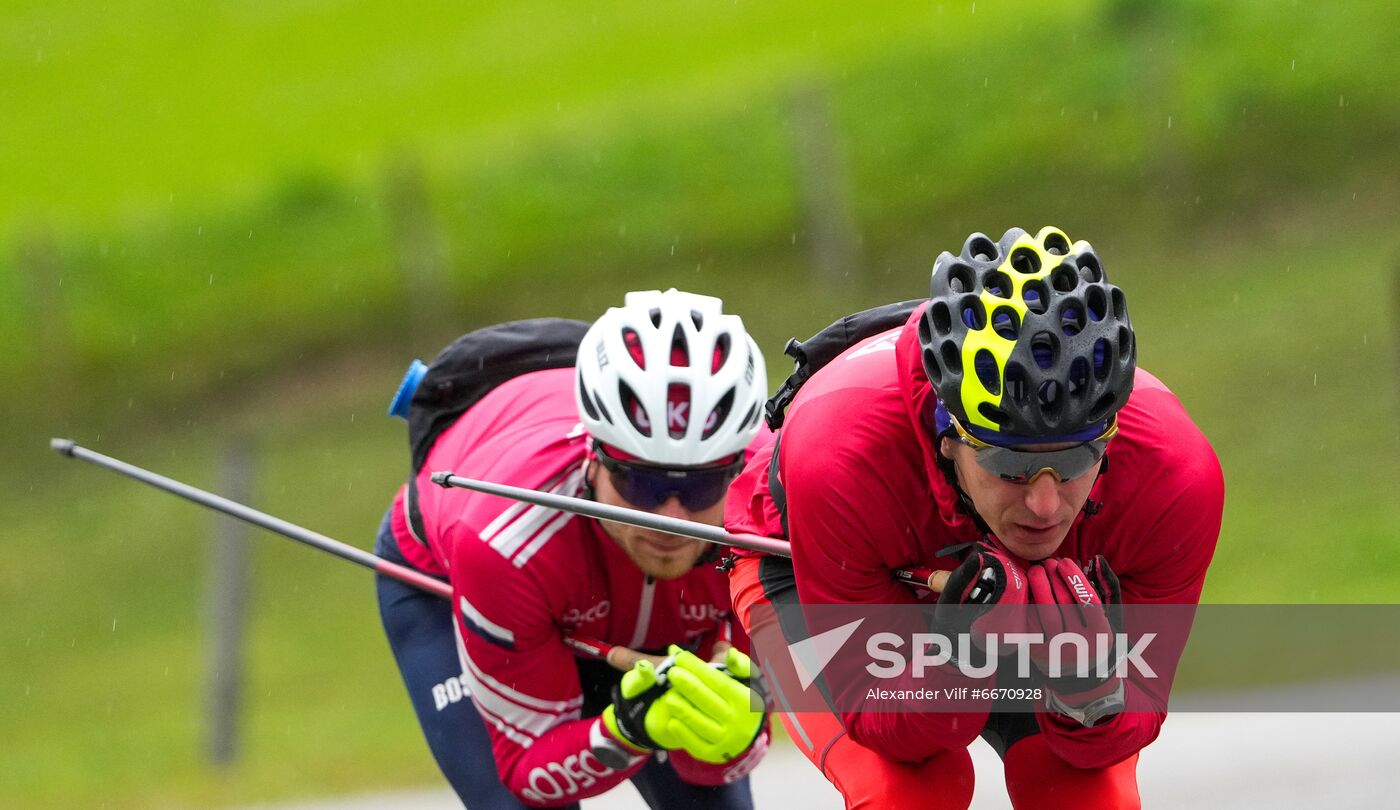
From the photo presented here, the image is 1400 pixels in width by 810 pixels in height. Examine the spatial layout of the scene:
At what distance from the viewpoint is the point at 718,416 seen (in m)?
5.42

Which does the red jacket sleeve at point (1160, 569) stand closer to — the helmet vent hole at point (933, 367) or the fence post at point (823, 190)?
the helmet vent hole at point (933, 367)

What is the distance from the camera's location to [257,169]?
18.8 metres

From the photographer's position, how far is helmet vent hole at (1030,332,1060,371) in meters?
4.11

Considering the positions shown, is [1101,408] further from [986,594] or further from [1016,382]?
[986,594]

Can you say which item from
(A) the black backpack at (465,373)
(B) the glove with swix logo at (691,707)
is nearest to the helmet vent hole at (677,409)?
(B) the glove with swix logo at (691,707)

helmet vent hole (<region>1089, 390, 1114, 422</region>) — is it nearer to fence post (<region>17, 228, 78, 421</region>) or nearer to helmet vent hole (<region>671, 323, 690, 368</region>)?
helmet vent hole (<region>671, 323, 690, 368</region>)

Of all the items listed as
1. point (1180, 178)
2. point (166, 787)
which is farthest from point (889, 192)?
point (166, 787)

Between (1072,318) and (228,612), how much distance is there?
268 inches

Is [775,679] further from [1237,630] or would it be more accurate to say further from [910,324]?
[1237,630]

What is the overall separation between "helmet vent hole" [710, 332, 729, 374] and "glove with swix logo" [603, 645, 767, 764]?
75 centimetres

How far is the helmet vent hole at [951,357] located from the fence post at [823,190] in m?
11.3

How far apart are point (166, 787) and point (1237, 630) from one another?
5462 mm

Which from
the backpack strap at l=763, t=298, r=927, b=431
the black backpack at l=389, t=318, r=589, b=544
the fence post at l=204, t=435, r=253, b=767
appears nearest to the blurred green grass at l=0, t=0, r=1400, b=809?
the fence post at l=204, t=435, r=253, b=767

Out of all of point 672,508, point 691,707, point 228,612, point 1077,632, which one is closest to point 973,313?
point 1077,632
